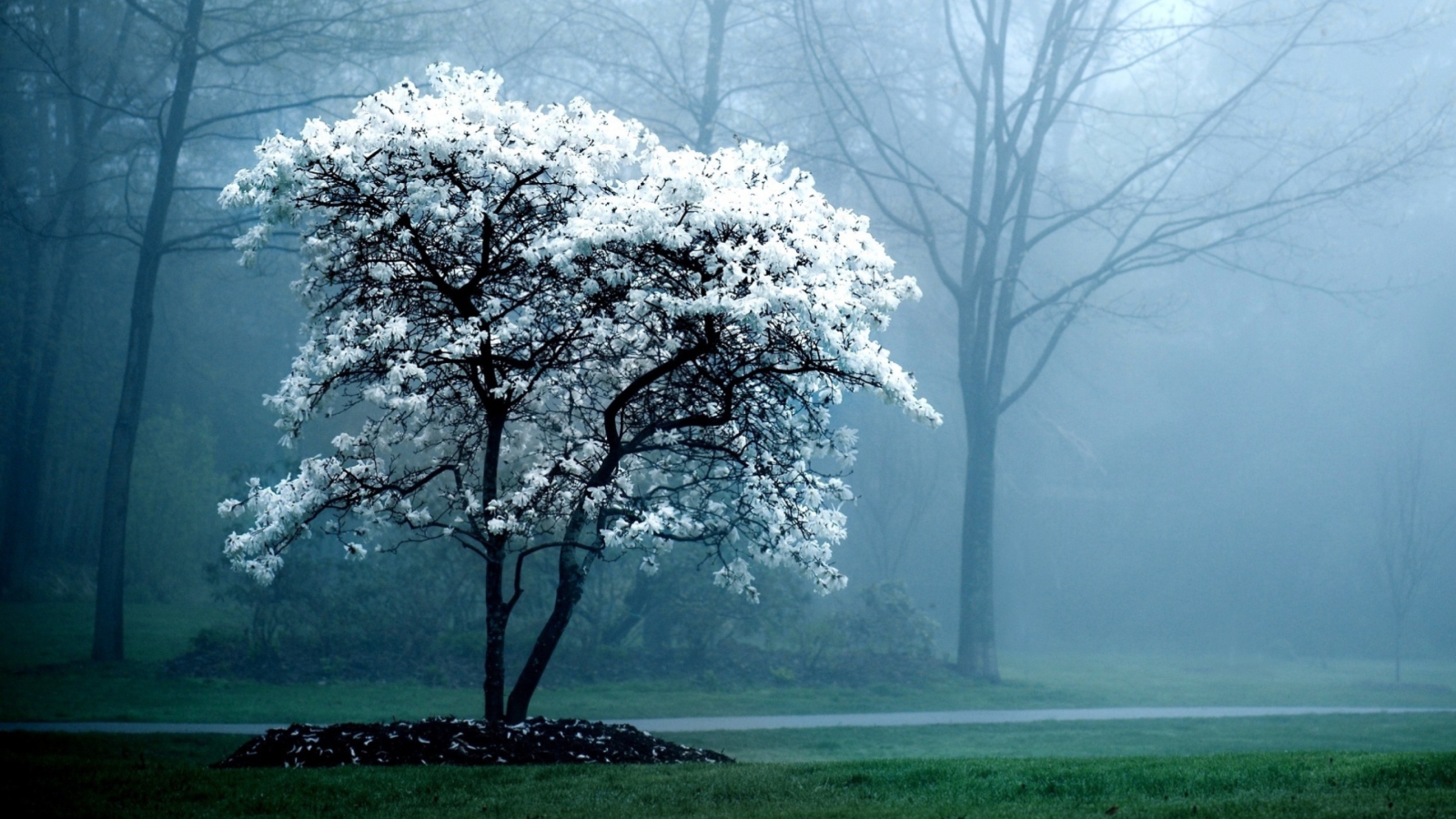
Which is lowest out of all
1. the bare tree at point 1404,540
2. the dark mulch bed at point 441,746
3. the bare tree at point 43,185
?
the dark mulch bed at point 441,746

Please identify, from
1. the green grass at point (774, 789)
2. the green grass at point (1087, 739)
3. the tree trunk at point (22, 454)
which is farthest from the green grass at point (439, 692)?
the green grass at point (774, 789)

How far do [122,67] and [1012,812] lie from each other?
25973 mm

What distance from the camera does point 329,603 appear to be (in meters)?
18.3

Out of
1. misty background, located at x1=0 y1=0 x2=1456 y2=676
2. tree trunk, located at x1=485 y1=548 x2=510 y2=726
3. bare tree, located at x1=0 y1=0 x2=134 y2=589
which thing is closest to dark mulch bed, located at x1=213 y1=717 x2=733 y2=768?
tree trunk, located at x1=485 y1=548 x2=510 y2=726

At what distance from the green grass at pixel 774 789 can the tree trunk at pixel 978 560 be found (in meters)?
11.9

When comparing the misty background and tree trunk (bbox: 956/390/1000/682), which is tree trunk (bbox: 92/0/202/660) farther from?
tree trunk (bbox: 956/390/1000/682)

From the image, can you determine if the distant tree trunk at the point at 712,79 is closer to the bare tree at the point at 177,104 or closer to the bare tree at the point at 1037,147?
the bare tree at the point at 1037,147

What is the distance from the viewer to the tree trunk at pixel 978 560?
21.0m

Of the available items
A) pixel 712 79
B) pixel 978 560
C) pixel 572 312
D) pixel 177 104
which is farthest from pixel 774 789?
pixel 712 79

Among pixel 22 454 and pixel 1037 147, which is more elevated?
pixel 1037 147

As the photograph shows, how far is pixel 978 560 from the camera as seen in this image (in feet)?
70.2

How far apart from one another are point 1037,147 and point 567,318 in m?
14.4

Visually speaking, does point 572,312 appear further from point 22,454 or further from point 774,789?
point 22,454

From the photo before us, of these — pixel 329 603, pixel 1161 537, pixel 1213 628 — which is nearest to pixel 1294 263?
pixel 1161 537
